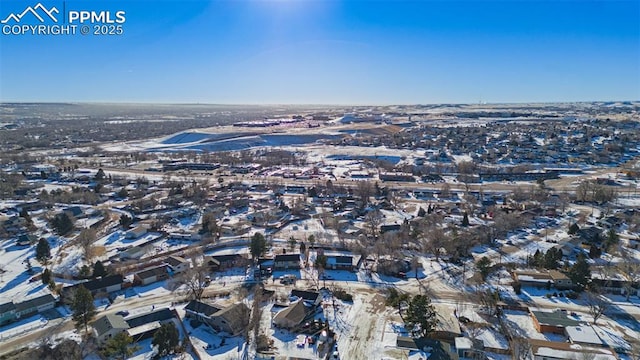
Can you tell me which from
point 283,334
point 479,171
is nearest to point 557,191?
point 479,171

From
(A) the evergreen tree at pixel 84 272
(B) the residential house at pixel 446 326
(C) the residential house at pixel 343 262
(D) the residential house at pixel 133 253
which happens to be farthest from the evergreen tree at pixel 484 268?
(A) the evergreen tree at pixel 84 272

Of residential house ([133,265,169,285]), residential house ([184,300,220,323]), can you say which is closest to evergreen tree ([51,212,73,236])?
residential house ([133,265,169,285])

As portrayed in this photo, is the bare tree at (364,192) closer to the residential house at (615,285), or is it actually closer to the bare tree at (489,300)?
the bare tree at (489,300)

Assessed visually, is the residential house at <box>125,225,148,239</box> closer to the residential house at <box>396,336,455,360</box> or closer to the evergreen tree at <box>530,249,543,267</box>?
the residential house at <box>396,336,455,360</box>

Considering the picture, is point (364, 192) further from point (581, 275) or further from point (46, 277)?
point (46, 277)

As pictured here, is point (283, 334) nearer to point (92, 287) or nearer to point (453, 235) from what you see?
point (92, 287)

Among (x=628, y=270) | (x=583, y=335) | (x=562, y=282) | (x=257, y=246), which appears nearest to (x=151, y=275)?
(x=257, y=246)
